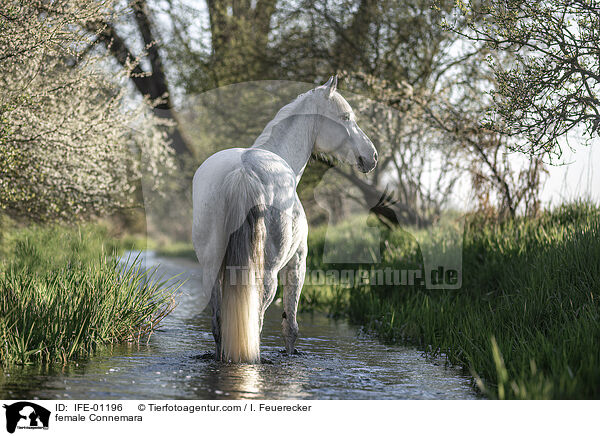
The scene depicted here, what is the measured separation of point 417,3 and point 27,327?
10.1 m

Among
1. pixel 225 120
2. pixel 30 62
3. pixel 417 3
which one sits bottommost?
pixel 30 62

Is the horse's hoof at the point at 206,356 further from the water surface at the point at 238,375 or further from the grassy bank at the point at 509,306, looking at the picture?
the grassy bank at the point at 509,306

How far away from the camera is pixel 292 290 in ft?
17.6

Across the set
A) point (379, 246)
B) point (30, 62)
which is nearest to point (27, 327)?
point (30, 62)

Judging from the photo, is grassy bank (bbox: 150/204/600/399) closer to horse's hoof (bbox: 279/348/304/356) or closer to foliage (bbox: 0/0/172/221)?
horse's hoof (bbox: 279/348/304/356)

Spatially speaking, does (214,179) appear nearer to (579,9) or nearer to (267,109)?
(579,9)

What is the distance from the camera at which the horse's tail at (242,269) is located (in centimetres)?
433

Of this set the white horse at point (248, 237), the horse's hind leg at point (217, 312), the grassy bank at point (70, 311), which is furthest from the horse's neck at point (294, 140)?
the grassy bank at point (70, 311)

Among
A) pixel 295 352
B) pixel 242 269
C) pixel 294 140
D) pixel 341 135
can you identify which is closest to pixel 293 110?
pixel 294 140

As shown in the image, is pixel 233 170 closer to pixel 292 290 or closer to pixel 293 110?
pixel 293 110

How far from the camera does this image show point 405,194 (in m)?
11.7

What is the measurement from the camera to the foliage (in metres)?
5.94

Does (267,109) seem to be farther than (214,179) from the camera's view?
Yes
